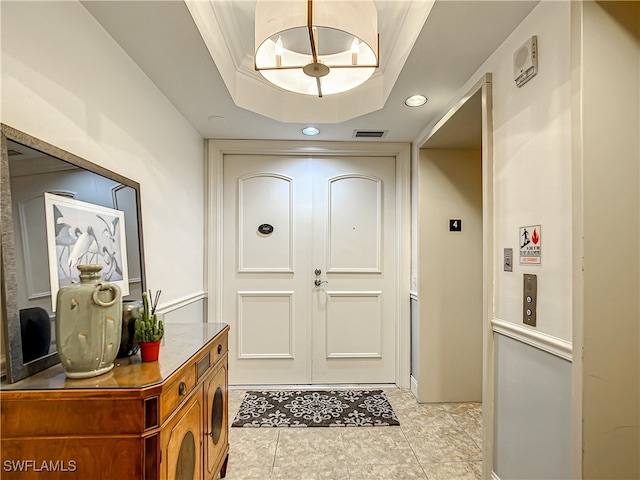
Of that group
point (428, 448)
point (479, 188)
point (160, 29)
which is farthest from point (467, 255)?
point (160, 29)

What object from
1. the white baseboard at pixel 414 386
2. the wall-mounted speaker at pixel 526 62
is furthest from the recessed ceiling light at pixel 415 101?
the white baseboard at pixel 414 386

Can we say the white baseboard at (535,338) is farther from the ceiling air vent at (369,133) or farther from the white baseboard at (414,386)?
the ceiling air vent at (369,133)

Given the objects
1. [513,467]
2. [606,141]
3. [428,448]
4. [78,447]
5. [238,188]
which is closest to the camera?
[78,447]

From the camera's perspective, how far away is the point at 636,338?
124 centimetres

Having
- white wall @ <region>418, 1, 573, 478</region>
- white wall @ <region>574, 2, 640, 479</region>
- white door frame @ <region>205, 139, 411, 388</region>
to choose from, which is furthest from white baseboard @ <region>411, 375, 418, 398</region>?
white wall @ <region>574, 2, 640, 479</region>

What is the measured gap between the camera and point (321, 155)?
341 centimetres

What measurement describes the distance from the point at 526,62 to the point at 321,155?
2033 millimetres

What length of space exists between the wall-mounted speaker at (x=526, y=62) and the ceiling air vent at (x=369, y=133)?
144cm

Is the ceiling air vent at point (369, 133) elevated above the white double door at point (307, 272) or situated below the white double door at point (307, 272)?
above

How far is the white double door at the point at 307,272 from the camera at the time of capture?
11.1ft

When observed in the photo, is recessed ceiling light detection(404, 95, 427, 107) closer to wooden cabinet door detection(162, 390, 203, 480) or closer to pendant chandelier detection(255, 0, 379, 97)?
pendant chandelier detection(255, 0, 379, 97)

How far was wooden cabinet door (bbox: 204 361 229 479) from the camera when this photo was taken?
1.64 m

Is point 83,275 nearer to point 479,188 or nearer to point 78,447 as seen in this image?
point 78,447

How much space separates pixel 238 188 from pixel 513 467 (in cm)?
283
